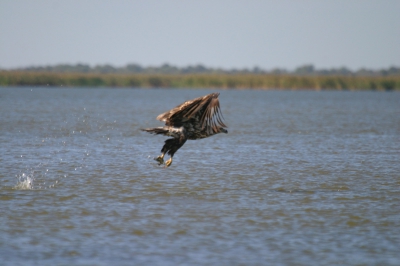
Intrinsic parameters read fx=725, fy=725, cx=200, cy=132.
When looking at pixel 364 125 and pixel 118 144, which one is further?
pixel 364 125

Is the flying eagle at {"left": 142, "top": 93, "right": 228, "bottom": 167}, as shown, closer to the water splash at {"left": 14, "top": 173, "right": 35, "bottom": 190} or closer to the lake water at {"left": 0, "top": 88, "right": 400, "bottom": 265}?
the lake water at {"left": 0, "top": 88, "right": 400, "bottom": 265}

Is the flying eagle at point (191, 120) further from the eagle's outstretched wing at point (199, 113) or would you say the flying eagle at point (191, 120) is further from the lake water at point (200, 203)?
the lake water at point (200, 203)

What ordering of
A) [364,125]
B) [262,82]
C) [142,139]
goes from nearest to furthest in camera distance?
1. [142,139]
2. [364,125]
3. [262,82]

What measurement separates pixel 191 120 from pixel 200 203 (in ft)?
4.43

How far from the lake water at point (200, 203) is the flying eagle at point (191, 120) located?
0.86 meters

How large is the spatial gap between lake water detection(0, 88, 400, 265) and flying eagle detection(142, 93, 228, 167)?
2.81ft

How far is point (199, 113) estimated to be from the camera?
34.0ft

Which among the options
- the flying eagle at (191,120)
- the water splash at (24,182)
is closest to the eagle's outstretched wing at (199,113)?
the flying eagle at (191,120)

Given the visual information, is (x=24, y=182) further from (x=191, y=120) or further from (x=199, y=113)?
(x=199, y=113)

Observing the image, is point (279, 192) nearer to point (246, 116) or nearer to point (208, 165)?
point (208, 165)

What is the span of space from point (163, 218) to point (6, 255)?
2250mm

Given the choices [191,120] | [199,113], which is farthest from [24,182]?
[199,113]

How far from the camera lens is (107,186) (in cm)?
1100

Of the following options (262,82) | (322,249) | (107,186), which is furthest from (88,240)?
(262,82)
